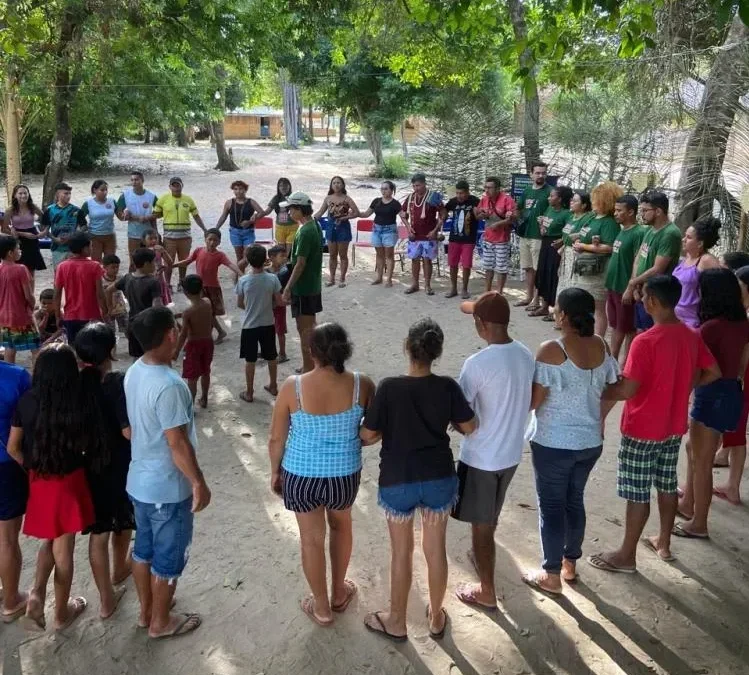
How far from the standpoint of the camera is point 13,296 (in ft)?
20.6

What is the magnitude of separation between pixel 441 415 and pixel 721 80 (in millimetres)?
7725

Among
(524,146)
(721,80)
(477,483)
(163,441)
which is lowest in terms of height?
(477,483)

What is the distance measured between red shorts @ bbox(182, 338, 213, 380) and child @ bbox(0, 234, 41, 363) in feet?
5.00

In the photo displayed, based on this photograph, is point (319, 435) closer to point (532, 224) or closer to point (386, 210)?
point (532, 224)

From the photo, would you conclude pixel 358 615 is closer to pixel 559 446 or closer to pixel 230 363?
pixel 559 446

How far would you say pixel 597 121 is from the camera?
1162 cm

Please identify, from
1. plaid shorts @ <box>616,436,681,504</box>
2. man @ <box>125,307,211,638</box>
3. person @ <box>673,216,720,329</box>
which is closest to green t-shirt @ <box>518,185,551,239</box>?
person @ <box>673,216,720,329</box>

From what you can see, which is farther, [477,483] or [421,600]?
[421,600]

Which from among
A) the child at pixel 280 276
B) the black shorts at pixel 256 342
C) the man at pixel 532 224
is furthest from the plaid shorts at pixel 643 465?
the man at pixel 532 224

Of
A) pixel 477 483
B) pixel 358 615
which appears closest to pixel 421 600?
pixel 358 615

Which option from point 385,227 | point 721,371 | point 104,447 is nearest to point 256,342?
point 104,447

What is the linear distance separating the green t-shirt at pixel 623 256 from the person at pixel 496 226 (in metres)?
2.85

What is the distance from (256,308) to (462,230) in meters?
4.49

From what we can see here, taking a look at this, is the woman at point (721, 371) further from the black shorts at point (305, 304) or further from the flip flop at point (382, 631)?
the black shorts at point (305, 304)
